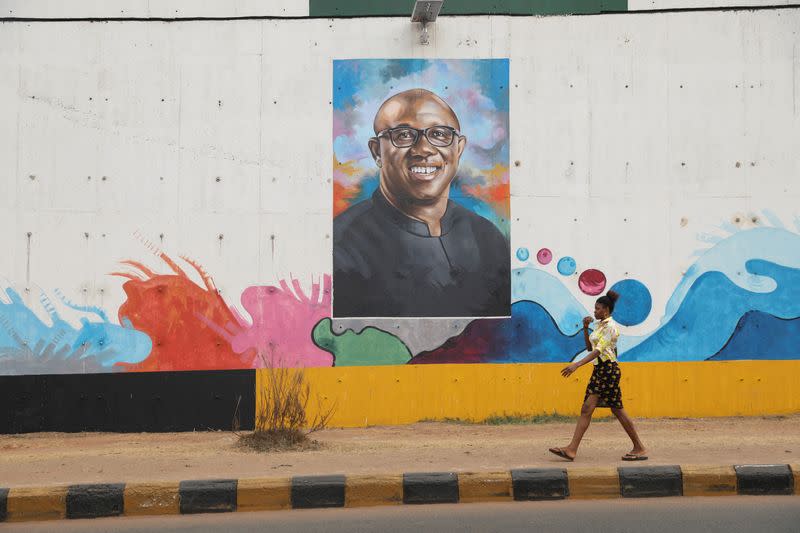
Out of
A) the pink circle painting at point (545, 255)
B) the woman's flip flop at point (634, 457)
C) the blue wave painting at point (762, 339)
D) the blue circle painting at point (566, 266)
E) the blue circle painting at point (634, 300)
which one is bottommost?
the woman's flip flop at point (634, 457)

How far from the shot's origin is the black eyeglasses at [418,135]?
10297 mm

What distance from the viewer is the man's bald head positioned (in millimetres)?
10273

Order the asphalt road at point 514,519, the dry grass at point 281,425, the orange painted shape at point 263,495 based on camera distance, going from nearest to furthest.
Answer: the asphalt road at point 514,519
the orange painted shape at point 263,495
the dry grass at point 281,425

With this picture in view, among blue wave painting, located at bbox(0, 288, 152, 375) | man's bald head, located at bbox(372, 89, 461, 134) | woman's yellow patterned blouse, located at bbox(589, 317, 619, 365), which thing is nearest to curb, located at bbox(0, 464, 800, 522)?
woman's yellow patterned blouse, located at bbox(589, 317, 619, 365)

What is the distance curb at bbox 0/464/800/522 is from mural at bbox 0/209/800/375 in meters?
2.85

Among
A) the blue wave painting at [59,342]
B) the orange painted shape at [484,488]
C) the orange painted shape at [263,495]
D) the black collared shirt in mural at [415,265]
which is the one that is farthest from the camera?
the black collared shirt in mural at [415,265]

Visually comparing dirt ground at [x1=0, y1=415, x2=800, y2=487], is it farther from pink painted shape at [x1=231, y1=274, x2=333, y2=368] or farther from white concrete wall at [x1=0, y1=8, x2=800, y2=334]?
white concrete wall at [x1=0, y1=8, x2=800, y2=334]

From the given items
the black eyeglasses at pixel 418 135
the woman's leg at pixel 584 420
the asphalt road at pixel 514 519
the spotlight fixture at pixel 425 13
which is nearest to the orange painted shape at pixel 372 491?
the asphalt road at pixel 514 519

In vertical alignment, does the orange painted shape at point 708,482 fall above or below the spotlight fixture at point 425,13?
below

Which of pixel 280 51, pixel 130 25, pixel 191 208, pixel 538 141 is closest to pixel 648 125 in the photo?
pixel 538 141

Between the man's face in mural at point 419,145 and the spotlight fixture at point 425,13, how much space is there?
1.92 feet

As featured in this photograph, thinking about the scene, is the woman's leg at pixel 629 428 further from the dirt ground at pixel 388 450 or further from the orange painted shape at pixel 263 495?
the orange painted shape at pixel 263 495

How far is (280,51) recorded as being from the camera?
10219 mm

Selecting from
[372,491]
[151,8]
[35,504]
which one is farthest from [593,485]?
[151,8]
